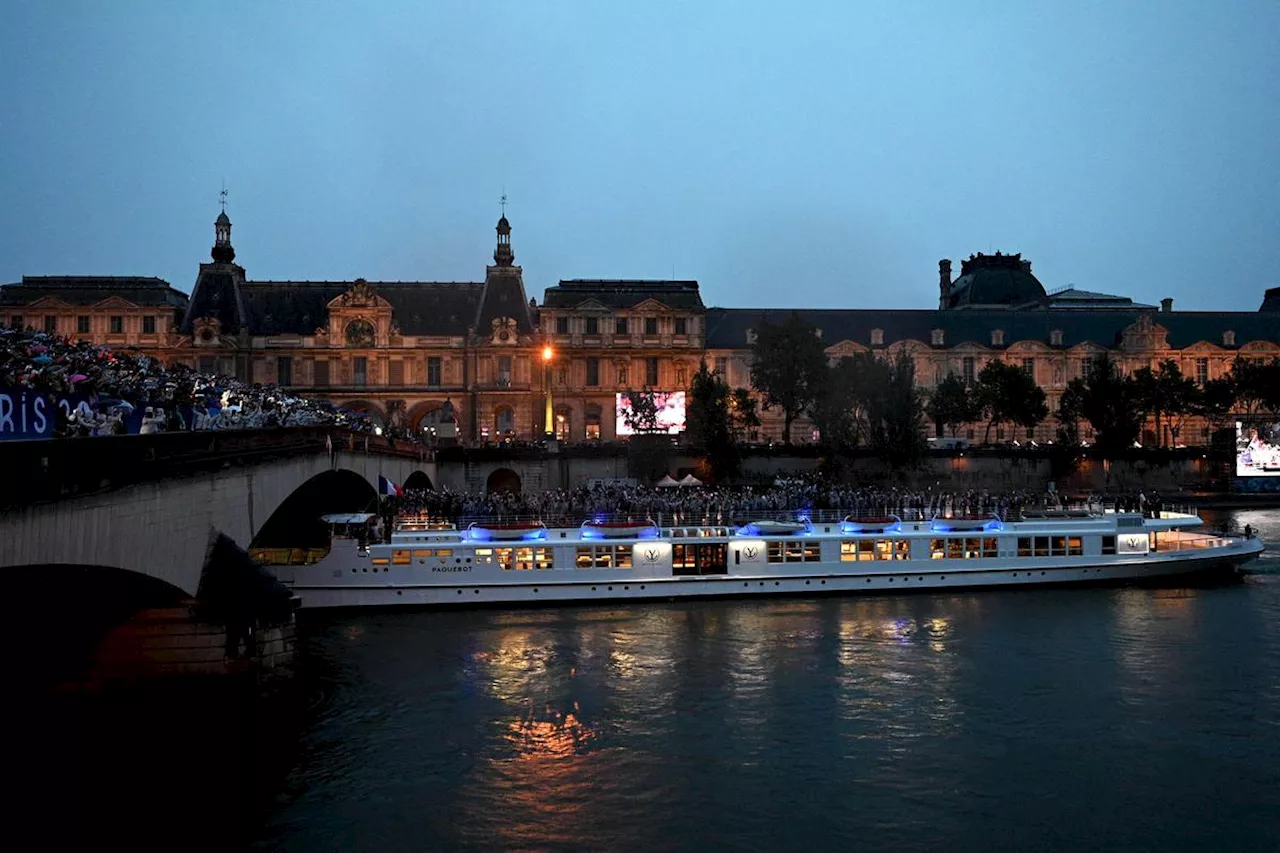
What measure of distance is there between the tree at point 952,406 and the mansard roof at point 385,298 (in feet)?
137

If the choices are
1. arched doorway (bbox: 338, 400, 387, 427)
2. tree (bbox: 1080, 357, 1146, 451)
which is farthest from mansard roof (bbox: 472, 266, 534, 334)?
tree (bbox: 1080, 357, 1146, 451)

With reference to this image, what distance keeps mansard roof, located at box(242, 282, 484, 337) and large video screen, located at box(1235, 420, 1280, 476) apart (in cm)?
6730

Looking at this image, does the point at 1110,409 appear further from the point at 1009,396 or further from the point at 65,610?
the point at 65,610

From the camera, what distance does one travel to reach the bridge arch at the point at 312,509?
1769 inches

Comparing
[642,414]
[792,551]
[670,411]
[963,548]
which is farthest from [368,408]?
[963,548]

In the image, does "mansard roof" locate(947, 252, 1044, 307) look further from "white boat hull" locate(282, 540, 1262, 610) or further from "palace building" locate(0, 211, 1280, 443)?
"white boat hull" locate(282, 540, 1262, 610)

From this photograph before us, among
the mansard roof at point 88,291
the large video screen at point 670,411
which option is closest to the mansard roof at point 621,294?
the large video screen at point 670,411

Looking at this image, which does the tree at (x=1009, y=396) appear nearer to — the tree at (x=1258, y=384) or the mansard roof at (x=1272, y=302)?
the tree at (x=1258, y=384)

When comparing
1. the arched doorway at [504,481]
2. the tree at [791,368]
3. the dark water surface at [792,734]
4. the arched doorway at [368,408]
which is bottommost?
the dark water surface at [792,734]

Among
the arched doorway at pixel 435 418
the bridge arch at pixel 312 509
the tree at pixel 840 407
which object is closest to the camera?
the bridge arch at pixel 312 509

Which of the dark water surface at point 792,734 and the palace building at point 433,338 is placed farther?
the palace building at point 433,338

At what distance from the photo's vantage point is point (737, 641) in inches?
1529

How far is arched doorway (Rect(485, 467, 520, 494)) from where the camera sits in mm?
79438

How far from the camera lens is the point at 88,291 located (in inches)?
3605
